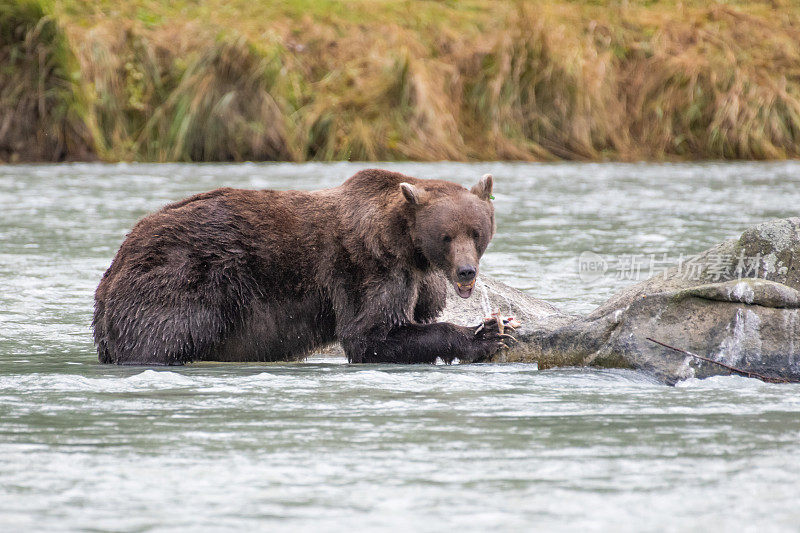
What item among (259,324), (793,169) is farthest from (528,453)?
(793,169)

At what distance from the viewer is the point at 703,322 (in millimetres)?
6352

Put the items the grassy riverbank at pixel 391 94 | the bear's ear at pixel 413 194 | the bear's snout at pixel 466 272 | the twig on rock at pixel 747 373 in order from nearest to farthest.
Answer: the twig on rock at pixel 747 373 → the bear's snout at pixel 466 272 → the bear's ear at pixel 413 194 → the grassy riverbank at pixel 391 94

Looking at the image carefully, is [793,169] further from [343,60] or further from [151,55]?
[151,55]

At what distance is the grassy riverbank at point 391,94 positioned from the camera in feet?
71.0

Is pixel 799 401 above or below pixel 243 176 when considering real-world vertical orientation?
above

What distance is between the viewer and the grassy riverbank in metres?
21.6

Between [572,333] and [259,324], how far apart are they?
1.85m

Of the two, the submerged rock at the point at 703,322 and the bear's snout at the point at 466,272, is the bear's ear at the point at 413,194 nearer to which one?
the bear's snout at the point at 466,272

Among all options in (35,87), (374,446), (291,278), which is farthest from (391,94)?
(374,446)

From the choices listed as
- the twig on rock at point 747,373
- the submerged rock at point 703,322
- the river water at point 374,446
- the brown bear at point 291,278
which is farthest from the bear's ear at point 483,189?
the twig on rock at point 747,373

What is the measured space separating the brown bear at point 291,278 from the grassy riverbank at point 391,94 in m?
15.2

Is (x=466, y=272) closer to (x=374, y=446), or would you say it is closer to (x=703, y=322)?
(x=703, y=322)

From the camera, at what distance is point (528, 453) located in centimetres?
469

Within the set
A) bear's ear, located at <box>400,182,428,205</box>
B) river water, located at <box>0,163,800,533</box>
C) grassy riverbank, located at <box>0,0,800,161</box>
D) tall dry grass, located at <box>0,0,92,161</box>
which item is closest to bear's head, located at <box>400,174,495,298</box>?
bear's ear, located at <box>400,182,428,205</box>
